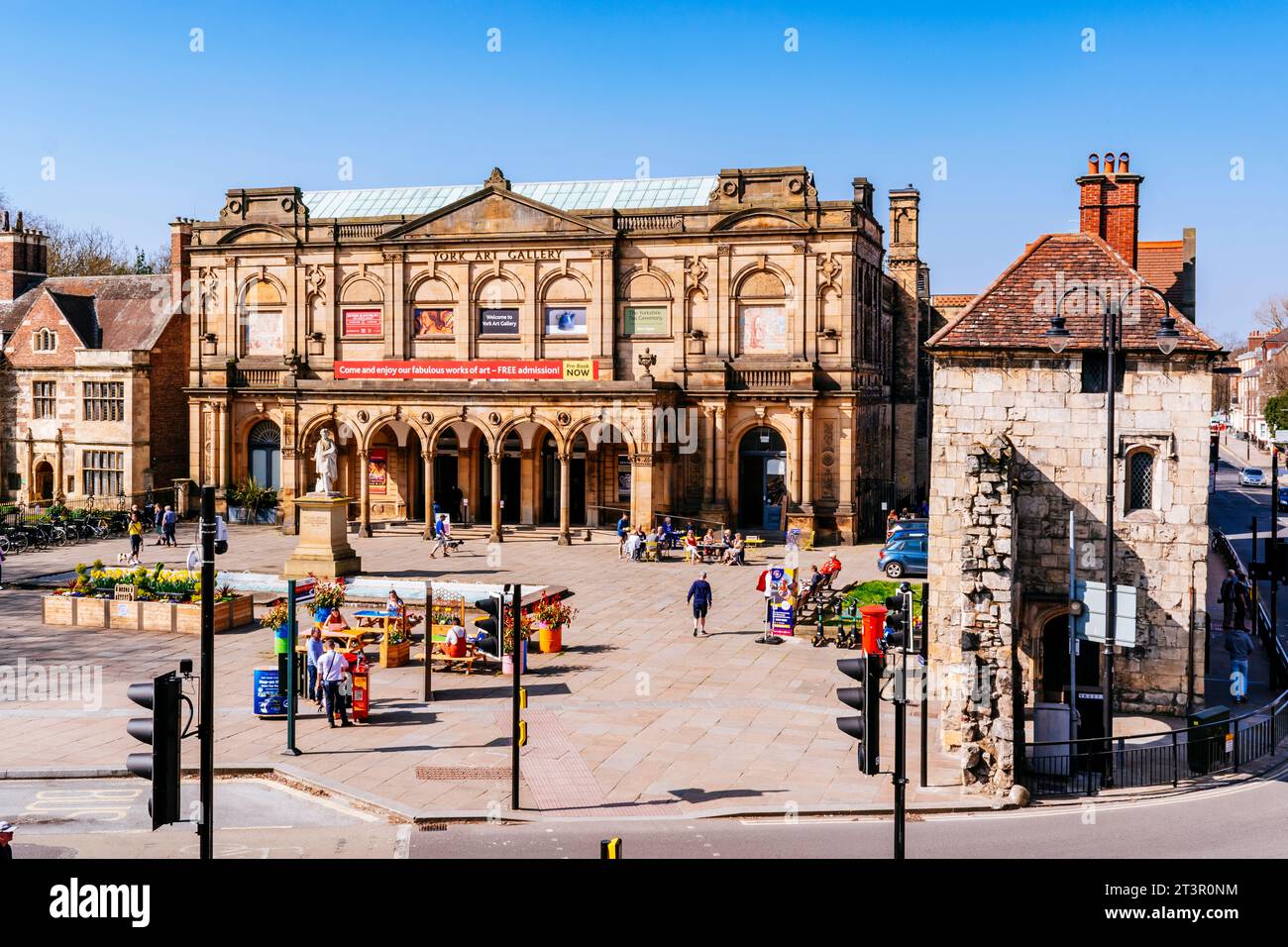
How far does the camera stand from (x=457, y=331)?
51.0 meters

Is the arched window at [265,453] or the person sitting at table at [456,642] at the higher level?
the arched window at [265,453]

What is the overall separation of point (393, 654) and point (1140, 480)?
15015mm

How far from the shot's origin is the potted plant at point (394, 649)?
82.5ft

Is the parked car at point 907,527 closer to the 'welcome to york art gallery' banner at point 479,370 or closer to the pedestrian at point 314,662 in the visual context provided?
the 'welcome to york art gallery' banner at point 479,370

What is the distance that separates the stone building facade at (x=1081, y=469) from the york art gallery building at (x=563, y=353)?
22.2 m

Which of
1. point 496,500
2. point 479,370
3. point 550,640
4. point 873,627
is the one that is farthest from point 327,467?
point 873,627

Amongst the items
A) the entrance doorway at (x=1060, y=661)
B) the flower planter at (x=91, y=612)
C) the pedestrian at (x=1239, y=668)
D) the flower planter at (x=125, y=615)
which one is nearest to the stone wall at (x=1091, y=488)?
the entrance doorway at (x=1060, y=661)

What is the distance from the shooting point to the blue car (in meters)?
37.2

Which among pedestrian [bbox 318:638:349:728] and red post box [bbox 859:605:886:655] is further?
red post box [bbox 859:605:886:655]

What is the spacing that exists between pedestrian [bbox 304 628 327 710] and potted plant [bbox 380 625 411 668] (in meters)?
2.51

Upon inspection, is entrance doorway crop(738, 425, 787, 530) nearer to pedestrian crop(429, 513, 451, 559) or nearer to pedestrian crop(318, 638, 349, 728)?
pedestrian crop(429, 513, 451, 559)

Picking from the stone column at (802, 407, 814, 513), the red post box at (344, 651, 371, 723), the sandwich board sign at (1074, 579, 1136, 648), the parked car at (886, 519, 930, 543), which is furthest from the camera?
the stone column at (802, 407, 814, 513)

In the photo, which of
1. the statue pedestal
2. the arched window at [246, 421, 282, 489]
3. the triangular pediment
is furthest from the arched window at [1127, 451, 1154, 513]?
the arched window at [246, 421, 282, 489]

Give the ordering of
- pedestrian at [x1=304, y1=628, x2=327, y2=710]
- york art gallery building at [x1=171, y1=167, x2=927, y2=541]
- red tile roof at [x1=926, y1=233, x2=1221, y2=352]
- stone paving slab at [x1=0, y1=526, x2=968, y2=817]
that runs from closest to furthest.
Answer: stone paving slab at [x1=0, y1=526, x2=968, y2=817]
pedestrian at [x1=304, y1=628, x2=327, y2=710]
red tile roof at [x1=926, y1=233, x2=1221, y2=352]
york art gallery building at [x1=171, y1=167, x2=927, y2=541]
